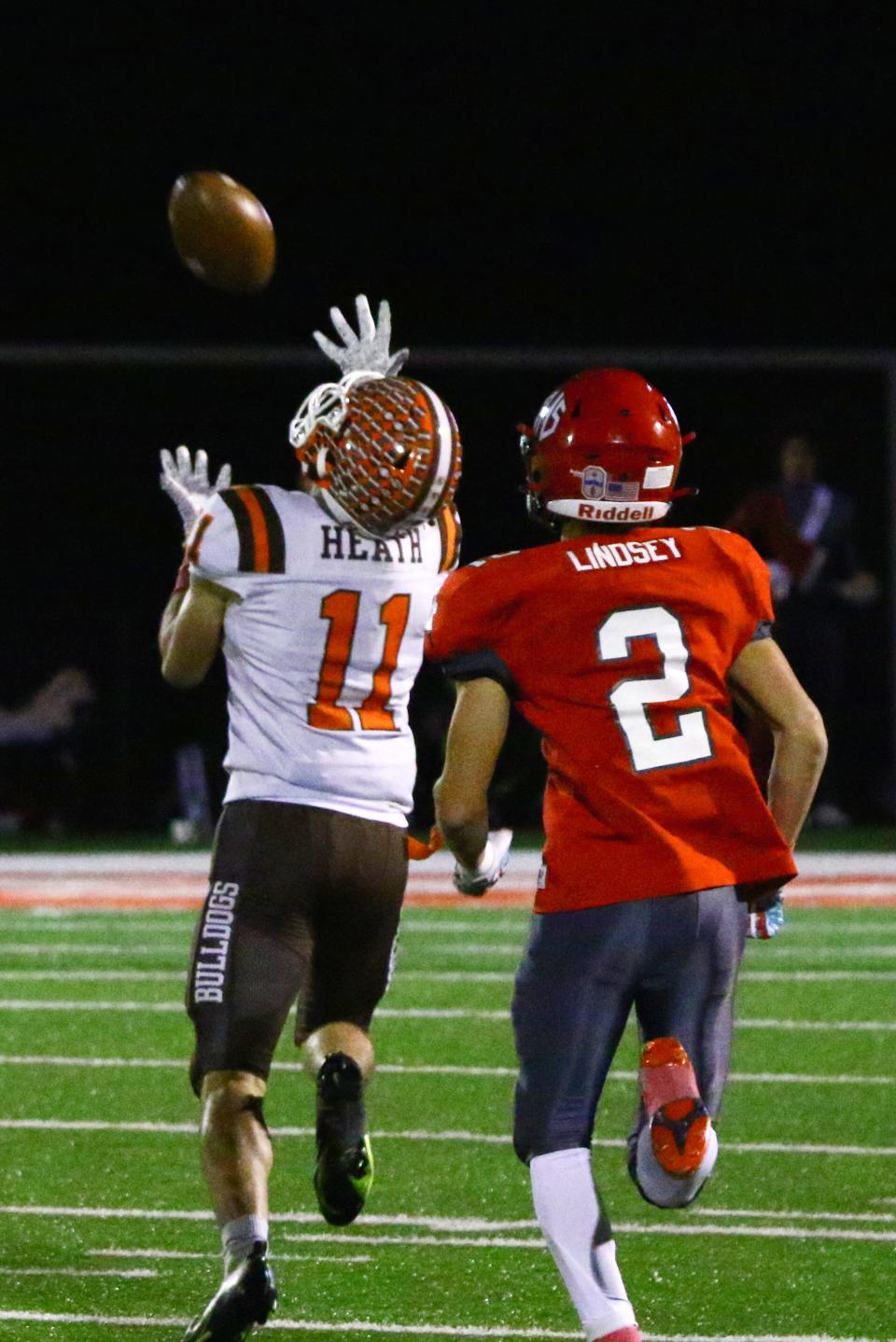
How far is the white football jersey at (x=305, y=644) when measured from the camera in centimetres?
412

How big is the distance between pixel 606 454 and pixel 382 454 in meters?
0.61

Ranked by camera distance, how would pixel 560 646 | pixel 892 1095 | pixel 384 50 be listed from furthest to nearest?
1. pixel 384 50
2. pixel 892 1095
3. pixel 560 646

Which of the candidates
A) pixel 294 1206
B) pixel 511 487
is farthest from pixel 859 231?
pixel 294 1206

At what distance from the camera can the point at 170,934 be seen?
9.29 metres

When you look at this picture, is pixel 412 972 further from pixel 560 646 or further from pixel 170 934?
pixel 560 646

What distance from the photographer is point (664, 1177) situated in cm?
333

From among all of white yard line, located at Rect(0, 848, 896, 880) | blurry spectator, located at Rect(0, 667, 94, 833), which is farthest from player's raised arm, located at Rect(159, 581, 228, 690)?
blurry spectator, located at Rect(0, 667, 94, 833)

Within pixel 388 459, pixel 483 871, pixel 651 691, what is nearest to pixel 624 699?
pixel 651 691

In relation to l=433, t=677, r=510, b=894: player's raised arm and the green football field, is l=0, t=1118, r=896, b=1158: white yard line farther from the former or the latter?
l=433, t=677, r=510, b=894: player's raised arm

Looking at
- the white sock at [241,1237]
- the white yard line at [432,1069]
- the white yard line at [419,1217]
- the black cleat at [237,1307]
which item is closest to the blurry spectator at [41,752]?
the white yard line at [432,1069]

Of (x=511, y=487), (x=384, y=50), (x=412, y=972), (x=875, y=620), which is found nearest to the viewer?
(x=412, y=972)

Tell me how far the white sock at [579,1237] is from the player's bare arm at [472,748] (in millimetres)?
505

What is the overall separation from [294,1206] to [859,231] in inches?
531

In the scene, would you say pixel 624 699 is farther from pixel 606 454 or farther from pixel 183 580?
pixel 183 580
